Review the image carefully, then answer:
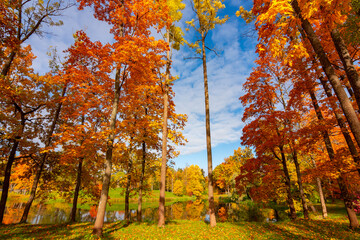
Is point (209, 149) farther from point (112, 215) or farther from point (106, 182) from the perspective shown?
point (112, 215)

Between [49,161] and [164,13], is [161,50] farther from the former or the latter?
[49,161]

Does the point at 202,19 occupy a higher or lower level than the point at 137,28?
higher

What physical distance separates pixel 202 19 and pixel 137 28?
544 cm

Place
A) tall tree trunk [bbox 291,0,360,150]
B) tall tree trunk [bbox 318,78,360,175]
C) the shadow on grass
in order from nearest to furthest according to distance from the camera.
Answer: tall tree trunk [bbox 291,0,360,150] → tall tree trunk [bbox 318,78,360,175] → the shadow on grass

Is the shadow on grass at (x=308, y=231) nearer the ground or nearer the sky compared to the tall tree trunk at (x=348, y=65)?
nearer the ground

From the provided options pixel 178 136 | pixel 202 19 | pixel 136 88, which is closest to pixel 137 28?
pixel 136 88

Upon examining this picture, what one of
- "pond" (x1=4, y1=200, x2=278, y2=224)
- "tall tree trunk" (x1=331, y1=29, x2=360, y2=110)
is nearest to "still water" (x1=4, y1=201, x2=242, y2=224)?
"pond" (x1=4, y1=200, x2=278, y2=224)

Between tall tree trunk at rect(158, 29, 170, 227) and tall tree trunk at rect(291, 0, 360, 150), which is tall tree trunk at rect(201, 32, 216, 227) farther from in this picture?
tall tree trunk at rect(291, 0, 360, 150)

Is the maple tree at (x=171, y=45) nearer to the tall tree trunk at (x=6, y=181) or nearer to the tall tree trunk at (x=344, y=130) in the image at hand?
the tall tree trunk at (x=344, y=130)

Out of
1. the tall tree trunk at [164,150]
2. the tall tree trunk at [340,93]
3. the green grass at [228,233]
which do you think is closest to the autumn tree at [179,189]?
the tall tree trunk at [164,150]

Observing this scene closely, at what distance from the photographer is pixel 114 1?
11016 millimetres

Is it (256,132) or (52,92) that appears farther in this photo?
(52,92)

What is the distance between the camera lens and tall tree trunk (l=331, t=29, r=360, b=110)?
4.76 metres

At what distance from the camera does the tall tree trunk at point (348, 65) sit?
4762mm
